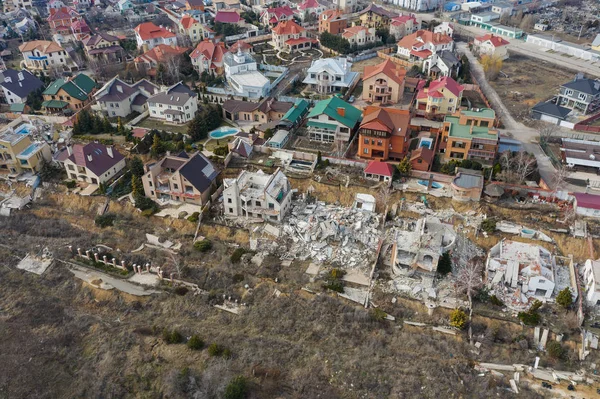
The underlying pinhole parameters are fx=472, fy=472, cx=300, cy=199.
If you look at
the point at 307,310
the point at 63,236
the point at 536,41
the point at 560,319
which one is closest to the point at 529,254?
the point at 560,319

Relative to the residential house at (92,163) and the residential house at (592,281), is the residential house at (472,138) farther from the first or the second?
the residential house at (92,163)

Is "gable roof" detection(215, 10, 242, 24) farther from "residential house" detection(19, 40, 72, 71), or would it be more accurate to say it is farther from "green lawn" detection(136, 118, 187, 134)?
"green lawn" detection(136, 118, 187, 134)

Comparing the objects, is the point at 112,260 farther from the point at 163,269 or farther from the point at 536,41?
the point at 536,41

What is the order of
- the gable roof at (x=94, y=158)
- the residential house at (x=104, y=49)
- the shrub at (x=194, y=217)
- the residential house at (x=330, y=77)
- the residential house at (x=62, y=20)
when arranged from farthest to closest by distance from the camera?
the residential house at (x=62, y=20) → the residential house at (x=104, y=49) → the residential house at (x=330, y=77) → the gable roof at (x=94, y=158) → the shrub at (x=194, y=217)

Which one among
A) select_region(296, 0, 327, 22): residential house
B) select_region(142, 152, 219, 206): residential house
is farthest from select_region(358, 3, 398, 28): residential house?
select_region(142, 152, 219, 206): residential house

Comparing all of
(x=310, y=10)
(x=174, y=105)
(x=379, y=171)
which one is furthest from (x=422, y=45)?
(x=174, y=105)

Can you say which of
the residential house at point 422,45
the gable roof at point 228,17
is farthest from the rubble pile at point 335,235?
the gable roof at point 228,17

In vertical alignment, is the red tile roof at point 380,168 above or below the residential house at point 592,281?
above
